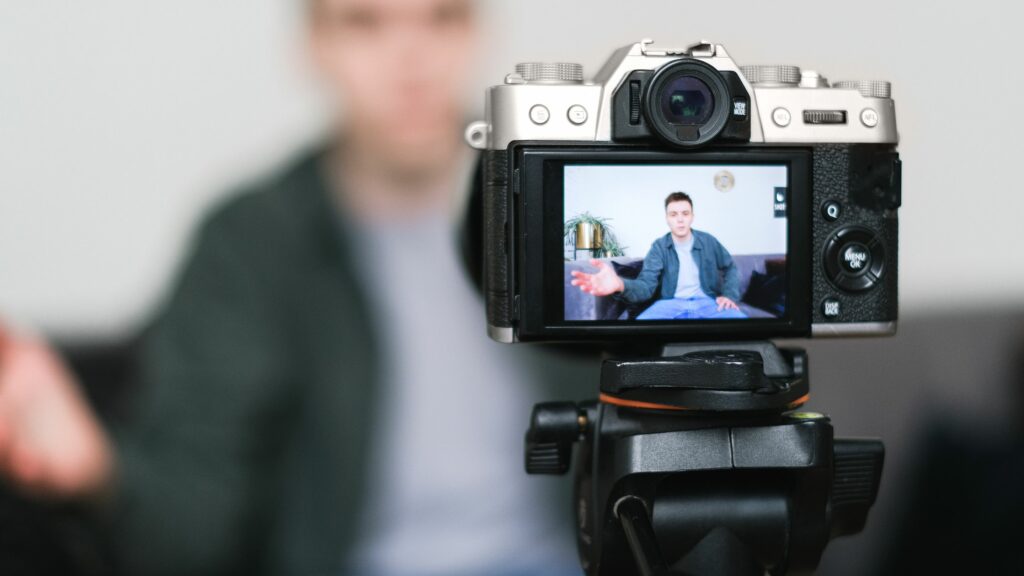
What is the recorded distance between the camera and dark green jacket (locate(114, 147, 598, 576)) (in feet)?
4.34

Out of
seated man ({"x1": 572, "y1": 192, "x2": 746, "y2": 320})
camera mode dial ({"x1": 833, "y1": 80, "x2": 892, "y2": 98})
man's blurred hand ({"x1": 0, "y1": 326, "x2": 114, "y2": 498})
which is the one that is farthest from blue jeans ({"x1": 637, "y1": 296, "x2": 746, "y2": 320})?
man's blurred hand ({"x1": 0, "y1": 326, "x2": 114, "y2": 498})

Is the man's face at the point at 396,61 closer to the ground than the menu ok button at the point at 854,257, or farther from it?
farther from it

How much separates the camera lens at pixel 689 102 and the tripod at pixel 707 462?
7.2 inches

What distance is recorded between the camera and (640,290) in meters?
0.71

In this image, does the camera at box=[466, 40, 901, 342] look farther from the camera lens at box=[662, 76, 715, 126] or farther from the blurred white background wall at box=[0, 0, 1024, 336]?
the blurred white background wall at box=[0, 0, 1024, 336]

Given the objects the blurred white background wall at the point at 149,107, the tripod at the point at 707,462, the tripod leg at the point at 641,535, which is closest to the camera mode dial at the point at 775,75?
the tripod at the point at 707,462

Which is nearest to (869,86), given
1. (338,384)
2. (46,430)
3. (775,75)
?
(775,75)

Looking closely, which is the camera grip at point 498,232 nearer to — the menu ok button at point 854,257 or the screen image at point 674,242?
the screen image at point 674,242

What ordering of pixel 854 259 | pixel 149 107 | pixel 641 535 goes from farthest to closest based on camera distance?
pixel 149 107
pixel 854 259
pixel 641 535

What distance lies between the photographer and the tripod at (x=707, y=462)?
0.64 m

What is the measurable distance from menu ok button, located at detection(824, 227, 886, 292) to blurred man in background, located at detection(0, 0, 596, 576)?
694 mm

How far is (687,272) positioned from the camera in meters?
0.71

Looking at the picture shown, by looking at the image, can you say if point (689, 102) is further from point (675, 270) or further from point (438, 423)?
point (438, 423)

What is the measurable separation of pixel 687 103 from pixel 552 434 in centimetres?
29
